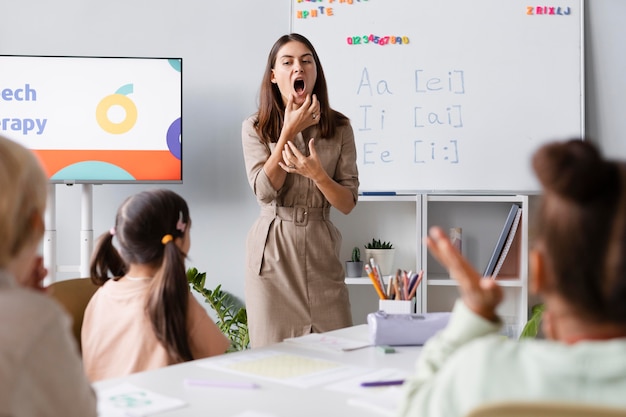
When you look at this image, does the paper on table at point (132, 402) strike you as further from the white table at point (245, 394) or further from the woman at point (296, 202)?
the woman at point (296, 202)

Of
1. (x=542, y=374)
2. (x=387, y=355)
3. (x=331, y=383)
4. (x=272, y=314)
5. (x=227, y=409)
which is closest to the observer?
(x=542, y=374)

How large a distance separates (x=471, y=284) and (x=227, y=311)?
257cm

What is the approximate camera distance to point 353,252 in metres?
3.30

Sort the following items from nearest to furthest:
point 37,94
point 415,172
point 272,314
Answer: point 272,314 < point 37,94 < point 415,172

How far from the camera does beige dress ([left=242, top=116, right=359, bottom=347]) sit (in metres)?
2.34

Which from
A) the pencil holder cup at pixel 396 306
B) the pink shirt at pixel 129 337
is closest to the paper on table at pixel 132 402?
the pink shirt at pixel 129 337

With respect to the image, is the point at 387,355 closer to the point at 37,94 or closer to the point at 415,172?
the point at 415,172

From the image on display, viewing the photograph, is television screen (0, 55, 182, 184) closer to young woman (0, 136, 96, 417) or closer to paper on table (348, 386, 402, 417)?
paper on table (348, 386, 402, 417)

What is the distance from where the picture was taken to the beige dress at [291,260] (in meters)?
2.34

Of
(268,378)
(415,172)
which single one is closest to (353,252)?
(415,172)

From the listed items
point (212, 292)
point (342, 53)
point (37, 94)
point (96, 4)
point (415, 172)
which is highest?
point (96, 4)

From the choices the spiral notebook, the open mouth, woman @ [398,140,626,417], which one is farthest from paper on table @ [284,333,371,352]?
the spiral notebook

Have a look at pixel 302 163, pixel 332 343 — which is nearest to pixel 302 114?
pixel 302 163

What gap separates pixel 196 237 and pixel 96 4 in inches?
47.8
